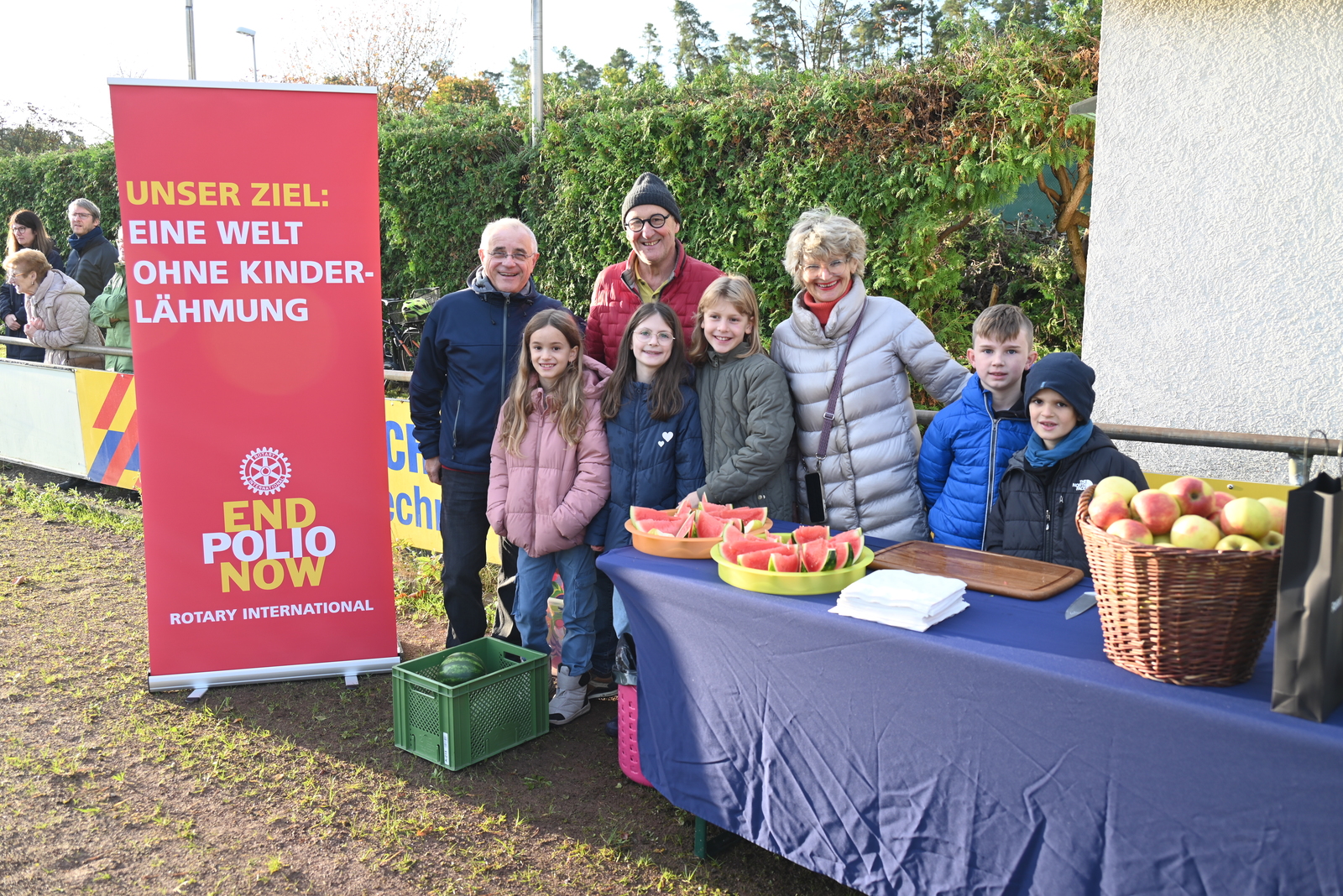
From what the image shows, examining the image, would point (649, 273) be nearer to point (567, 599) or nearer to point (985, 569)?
point (567, 599)

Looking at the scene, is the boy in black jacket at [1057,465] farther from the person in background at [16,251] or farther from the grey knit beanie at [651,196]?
the person in background at [16,251]

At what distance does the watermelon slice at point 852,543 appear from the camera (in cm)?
252

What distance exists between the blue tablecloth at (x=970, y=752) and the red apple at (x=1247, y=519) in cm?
31

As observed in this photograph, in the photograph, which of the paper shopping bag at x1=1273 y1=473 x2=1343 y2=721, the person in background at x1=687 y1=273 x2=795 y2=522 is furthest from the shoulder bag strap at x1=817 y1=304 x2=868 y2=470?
the paper shopping bag at x1=1273 y1=473 x2=1343 y2=721

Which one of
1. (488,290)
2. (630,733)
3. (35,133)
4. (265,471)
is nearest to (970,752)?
(630,733)

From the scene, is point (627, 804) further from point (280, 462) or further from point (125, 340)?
point (125, 340)

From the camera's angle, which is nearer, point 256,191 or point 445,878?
point 445,878

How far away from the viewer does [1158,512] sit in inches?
70.4

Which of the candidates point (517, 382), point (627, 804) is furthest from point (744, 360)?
point (627, 804)

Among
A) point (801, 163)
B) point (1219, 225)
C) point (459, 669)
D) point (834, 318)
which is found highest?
point (801, 163)

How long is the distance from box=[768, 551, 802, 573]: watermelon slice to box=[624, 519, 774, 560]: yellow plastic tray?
0.31m

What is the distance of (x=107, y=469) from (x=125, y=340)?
3.38ft

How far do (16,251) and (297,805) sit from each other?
6.90 metres

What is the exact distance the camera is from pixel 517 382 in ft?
12.2
